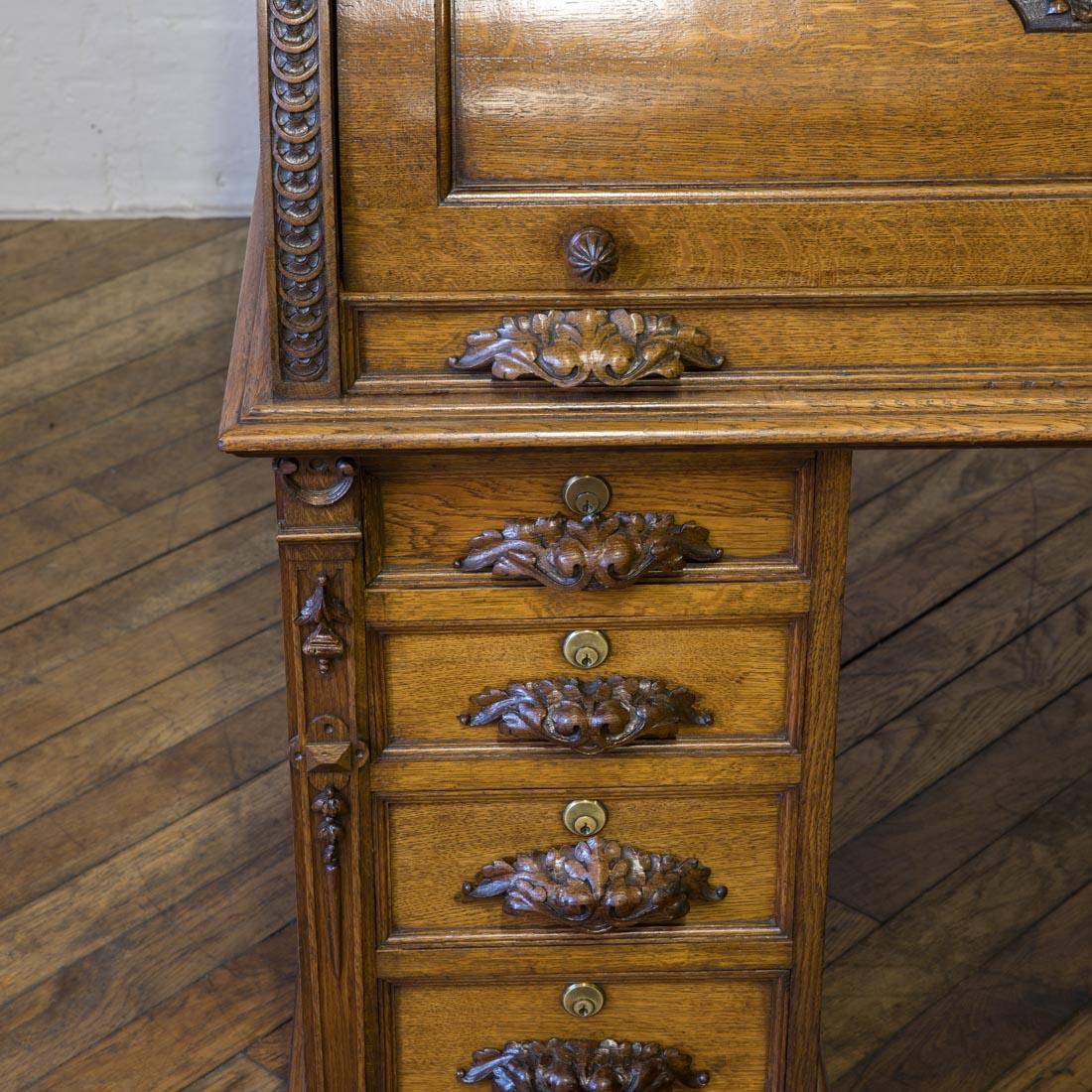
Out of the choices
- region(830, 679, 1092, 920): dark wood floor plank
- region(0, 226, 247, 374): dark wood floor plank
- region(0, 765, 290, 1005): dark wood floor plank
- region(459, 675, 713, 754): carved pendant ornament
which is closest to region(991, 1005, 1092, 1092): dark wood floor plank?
region(830, 679, 1092, 920): dark wood floor plank

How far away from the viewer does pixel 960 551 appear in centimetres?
317

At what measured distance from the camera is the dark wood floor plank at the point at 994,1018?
2.20m

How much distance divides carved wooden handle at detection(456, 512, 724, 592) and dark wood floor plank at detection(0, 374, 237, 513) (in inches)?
73.4

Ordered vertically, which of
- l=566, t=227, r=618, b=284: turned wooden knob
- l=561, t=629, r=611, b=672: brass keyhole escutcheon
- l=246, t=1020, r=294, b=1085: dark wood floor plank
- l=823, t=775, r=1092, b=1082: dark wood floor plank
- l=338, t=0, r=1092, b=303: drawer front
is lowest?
l=246, t=1020, r=294, b=1085: dark wood floor plank

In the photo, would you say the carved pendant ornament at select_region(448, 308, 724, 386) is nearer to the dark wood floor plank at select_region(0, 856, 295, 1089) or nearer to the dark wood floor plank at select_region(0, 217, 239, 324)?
the dark wood floor plank at select_region(0, 856, 295, 1089)

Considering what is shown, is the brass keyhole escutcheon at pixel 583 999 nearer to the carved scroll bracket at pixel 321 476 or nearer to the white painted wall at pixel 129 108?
the carved scroll bracket at pixel 321 476

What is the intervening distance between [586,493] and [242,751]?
4.31 ft

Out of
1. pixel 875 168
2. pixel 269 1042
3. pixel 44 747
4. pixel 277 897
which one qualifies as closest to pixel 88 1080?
pixel 269 1042

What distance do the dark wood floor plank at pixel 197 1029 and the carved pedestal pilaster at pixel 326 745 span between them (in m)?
0.43

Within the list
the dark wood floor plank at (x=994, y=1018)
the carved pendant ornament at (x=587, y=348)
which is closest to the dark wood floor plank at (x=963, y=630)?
the dark wood floor plank at (x=994, y=1018)

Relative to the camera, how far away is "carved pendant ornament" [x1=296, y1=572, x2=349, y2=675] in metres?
1.56

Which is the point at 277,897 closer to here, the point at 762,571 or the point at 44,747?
the point at 44,747

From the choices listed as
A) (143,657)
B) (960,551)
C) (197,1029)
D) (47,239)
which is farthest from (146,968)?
(47,239)

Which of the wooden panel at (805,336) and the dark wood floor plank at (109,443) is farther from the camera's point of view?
the dark wood floor plank at (109,443)
